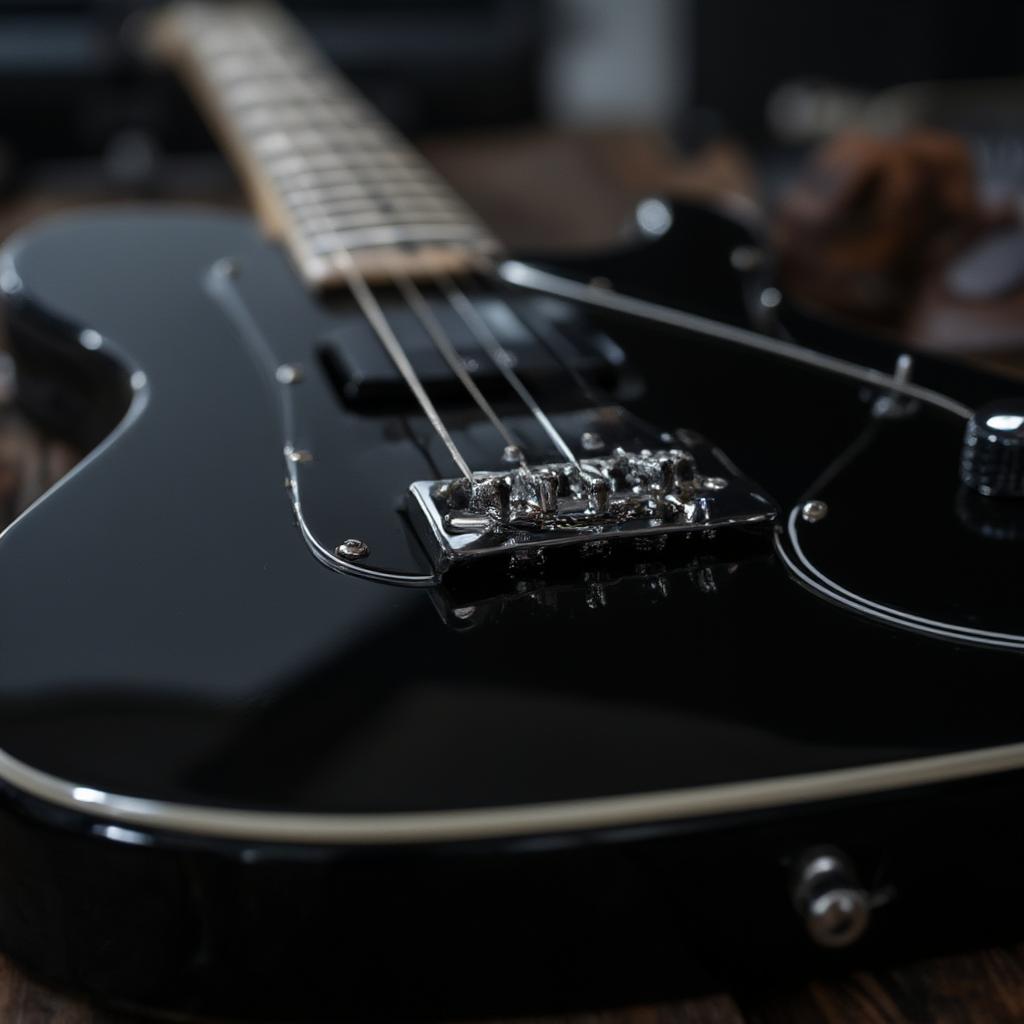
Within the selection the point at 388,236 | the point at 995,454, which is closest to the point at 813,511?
the point at 995,454

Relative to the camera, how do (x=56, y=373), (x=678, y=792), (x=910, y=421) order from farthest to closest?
1. (x=56, y=373)
2. (x=910, y=421)
3. (x=678, y=792)

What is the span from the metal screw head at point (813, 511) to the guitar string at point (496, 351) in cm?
11

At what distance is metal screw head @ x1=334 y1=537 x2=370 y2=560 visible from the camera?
55cm

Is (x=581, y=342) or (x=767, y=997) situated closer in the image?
(x=767, y=997)

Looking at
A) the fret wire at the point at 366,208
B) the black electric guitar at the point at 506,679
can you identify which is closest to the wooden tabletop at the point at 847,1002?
the black electric guitar at the point at 506,679

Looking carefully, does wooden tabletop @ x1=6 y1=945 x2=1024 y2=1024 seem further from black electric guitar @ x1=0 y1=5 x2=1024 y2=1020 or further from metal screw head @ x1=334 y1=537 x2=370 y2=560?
metal screw head @ x1=334 y1=537 x2=370 y2=560

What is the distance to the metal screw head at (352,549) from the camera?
0.55 metres

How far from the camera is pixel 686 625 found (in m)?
0.51

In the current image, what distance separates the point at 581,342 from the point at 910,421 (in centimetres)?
20

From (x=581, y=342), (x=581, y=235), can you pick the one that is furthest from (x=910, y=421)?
(x=581, y=235)

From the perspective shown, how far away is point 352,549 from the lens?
0.55 metres

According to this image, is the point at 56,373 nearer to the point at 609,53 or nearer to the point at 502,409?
the point at 502,409

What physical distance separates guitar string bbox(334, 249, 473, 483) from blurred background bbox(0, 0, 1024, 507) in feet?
0.84

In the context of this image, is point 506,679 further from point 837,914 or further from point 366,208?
point 366,208
